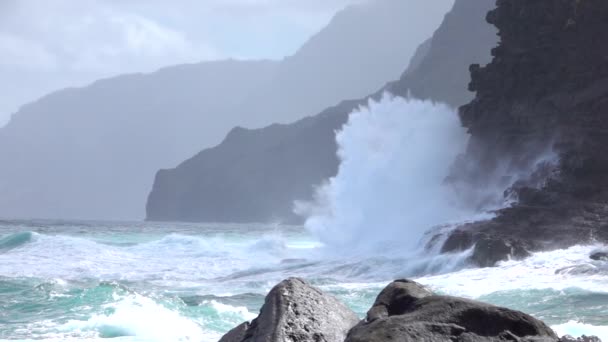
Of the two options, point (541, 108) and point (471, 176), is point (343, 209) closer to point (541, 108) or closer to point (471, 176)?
point (471, 176)

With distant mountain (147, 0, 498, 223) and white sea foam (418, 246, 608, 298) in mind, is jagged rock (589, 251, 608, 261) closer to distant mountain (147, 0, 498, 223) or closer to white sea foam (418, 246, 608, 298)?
white sea foam (418, 246, 608, 298)

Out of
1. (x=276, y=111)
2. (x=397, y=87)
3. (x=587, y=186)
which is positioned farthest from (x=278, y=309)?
(x=276, y=111)

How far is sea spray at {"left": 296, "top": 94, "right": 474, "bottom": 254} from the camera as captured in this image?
34.6 metres

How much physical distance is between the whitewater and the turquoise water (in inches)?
1.6

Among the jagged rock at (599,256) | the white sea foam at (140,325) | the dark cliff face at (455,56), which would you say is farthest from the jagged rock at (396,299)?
the dark cliff face at (455,56)

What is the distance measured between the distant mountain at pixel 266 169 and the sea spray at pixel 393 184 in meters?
34.9

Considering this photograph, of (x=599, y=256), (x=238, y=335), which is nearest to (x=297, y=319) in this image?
(x=238, y=335)

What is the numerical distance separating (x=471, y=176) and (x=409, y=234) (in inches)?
137

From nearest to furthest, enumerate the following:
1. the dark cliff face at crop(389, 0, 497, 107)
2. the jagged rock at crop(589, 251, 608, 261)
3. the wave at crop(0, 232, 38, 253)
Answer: the jagged rock at crop(589, 251, 608, 261) → the wave at crop(0, 232, 38, 253) → the dark cliff face at crop(389, 0, 497, 107)

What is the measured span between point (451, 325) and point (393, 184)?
110 feet

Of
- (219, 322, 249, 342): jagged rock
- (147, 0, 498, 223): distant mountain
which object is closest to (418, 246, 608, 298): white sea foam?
(219, 322, 249, 342): jagged rock

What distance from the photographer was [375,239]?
35094 millimetres

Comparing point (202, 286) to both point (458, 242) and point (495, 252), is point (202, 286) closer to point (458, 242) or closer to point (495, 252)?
point (458, 242)

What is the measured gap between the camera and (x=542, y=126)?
2798cm
